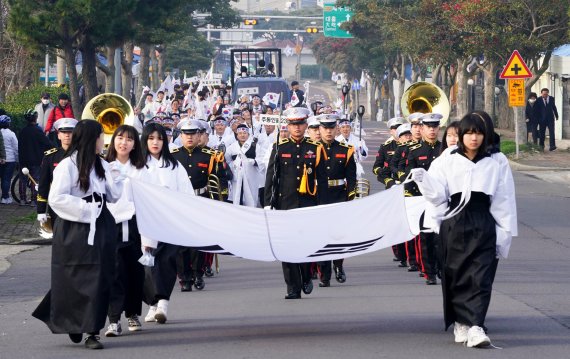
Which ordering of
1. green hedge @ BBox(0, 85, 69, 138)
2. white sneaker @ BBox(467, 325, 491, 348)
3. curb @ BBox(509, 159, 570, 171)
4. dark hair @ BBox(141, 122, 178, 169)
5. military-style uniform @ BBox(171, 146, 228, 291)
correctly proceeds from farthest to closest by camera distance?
curb @ BBox(509, 159, 570, 171), green hedge @ BBox(0, 85, 69, 138), military-style uniform @ BBox(171, 146, 228, 291), dark hair @ BBox(141, 122, 178, 169), white sneaker @ BBox(467, 325, 491, 348)

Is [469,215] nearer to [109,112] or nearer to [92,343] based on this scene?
[92,343]

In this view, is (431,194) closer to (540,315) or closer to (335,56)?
(540,315)

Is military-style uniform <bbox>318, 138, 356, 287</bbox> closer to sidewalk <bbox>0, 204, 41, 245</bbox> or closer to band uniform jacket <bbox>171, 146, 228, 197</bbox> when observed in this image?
band uniform jacket <bbox>171, 146, 228, 197</bbox>

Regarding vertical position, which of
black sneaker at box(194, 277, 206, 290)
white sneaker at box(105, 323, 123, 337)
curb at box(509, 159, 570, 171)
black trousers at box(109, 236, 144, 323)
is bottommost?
curb at box(509, 159, 570, 171)

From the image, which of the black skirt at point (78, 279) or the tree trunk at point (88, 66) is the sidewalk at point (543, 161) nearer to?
the tree trunk at point (88, 66)

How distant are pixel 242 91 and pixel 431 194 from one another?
87.8 feet

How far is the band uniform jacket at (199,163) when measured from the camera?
13680 mm

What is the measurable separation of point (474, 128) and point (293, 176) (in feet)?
10.9

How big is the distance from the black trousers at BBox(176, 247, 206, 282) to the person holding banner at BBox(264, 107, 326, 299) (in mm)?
1217

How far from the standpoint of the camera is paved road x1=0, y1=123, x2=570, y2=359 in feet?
31.3

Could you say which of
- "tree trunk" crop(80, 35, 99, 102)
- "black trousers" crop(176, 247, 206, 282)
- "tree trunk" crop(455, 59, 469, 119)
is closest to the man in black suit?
"tree trunk" crop(455, 59, 469, 119)

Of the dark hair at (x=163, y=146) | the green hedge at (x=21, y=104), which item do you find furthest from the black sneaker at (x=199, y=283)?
the green hedge at (x=21, y=104)

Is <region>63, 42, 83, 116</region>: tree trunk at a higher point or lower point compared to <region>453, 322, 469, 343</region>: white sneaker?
higher

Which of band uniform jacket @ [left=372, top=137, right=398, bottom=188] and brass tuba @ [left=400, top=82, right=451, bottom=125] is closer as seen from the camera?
band uniform jacket @ [left=372, top=137, right=398, bottom=188]
